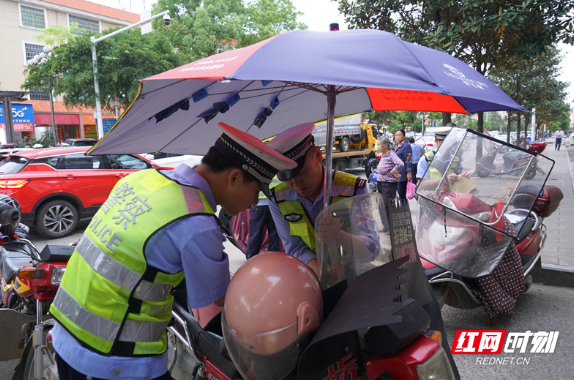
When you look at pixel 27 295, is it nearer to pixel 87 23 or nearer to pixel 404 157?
pixel 404 157

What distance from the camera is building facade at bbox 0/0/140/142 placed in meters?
29.2

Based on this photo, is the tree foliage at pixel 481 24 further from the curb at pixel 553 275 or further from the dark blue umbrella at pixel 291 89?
the dark blue umbrella at pixel 291 89

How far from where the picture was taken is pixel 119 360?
4.72 feet

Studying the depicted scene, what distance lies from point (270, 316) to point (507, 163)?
108 inches

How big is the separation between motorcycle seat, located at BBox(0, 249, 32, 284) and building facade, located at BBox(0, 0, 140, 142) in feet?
91.2

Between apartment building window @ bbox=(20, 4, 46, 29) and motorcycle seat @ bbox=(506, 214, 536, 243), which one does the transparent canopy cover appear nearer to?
motorcycle seat @ bbox=(506, 214, 536, 243)

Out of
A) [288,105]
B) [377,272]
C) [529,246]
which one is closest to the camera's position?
[377,272]

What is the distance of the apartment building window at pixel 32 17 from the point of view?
29859 millimetres

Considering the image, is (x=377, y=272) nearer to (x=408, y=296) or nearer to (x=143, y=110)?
(x=408, y=296)

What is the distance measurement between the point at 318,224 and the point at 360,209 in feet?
0.57

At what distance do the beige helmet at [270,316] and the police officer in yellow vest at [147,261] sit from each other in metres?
0.16

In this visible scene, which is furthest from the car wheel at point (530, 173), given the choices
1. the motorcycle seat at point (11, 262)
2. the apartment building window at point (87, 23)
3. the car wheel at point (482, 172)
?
the apartment building window at point (87, 23)

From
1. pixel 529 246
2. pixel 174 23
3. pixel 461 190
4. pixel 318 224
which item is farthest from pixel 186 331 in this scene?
pixel 174 23

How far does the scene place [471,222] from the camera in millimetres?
3205
